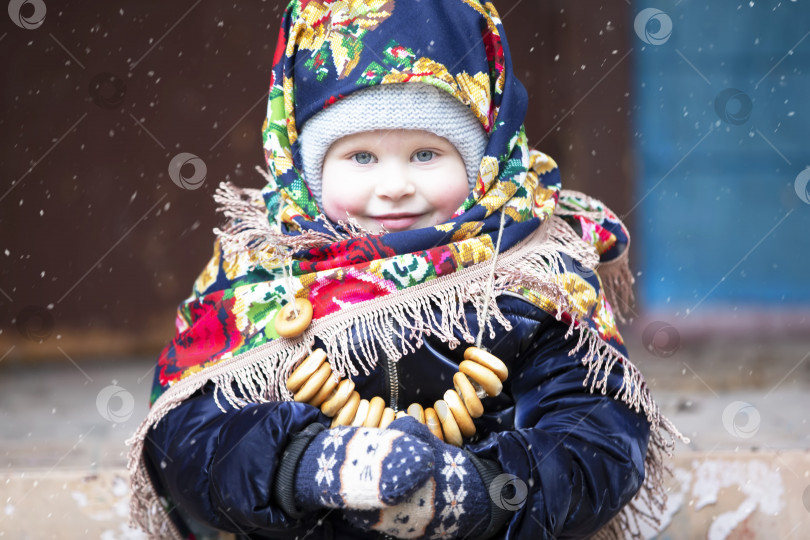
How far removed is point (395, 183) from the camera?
5.44 ft

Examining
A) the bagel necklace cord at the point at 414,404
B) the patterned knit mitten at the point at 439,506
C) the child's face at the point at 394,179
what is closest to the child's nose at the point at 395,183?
the child's face at the point at 394,179

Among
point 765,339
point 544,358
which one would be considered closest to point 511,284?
point 544,358

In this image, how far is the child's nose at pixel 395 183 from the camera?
5.44 ft

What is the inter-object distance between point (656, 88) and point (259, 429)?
10.2ft

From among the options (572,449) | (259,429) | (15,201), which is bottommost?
(15,201)

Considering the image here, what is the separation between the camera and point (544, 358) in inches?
66.7

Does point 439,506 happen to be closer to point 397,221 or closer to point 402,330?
point 402,330

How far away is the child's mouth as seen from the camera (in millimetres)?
1722

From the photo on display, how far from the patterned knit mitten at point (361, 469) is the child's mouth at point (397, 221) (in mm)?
404

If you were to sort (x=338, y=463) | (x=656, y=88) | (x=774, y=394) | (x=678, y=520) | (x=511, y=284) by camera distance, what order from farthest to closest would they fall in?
(x=656, y=88) → (x=774, y=394) → (x=678, y=520) → (x=511, y=284) → (x=338, y=463)

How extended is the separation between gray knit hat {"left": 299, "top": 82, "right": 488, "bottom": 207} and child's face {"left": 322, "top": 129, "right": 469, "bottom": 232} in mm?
18

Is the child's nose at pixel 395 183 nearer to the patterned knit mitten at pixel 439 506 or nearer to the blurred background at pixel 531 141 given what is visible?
the patterned knit mitten at pixel 439 506

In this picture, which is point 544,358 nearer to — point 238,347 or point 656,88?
point 238,347

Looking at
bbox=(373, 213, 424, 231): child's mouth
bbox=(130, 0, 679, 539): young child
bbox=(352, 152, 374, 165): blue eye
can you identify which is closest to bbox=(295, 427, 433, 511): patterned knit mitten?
bbox=(130, 0, 679, 539): young child
